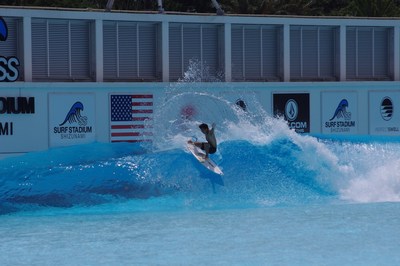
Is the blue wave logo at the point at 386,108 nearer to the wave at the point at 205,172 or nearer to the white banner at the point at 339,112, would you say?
the white banner at the point at 339,112

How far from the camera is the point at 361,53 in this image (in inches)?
1192

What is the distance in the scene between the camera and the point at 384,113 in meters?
Answer: 29.9

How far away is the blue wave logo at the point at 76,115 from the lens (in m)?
24.8

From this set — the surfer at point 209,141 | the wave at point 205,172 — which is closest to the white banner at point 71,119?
the wave at point 205,172

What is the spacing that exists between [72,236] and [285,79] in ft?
47.7

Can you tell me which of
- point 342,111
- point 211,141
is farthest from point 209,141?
point 342,111

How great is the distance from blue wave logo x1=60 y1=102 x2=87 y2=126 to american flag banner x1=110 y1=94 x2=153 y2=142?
964 millimetres

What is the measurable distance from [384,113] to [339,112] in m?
1.99

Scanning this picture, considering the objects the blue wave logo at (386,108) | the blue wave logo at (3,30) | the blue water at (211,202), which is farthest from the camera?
the blue wave logo at (386,108)

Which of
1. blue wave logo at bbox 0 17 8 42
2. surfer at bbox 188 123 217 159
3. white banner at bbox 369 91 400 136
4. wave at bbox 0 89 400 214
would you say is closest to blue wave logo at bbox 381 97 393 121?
white banner at bbox 369 91 400 136

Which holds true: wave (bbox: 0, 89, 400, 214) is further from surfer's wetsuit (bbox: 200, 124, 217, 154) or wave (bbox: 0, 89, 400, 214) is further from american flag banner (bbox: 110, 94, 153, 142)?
surfer's wetsuit (bbox: 200, 124, 217, 154)

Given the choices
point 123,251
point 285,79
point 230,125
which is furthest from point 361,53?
point 123,251

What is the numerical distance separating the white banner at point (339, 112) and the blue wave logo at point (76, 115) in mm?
8636

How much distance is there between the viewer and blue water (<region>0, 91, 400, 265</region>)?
13684mm
